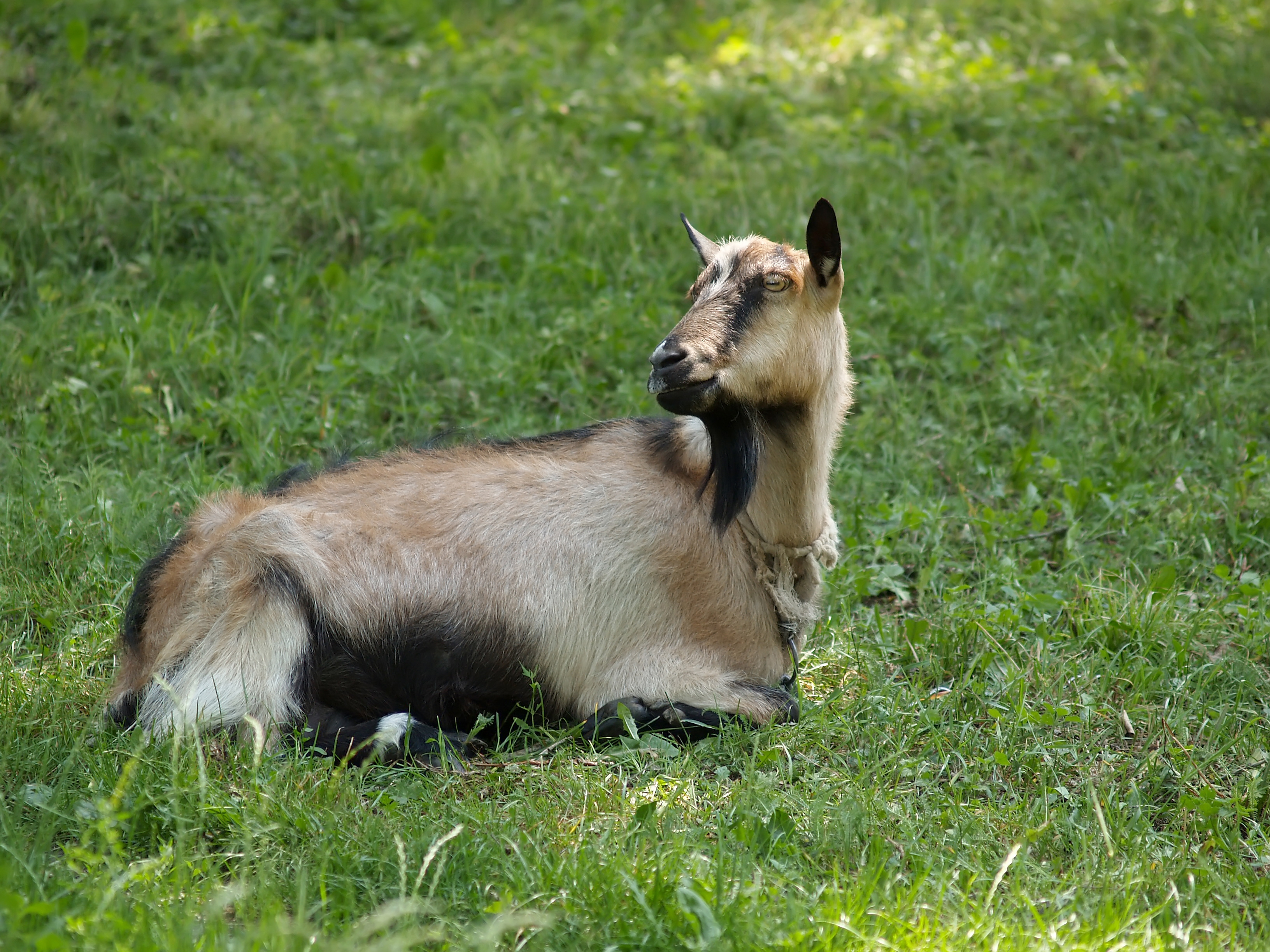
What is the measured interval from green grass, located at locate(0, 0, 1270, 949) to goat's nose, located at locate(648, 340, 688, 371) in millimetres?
1117

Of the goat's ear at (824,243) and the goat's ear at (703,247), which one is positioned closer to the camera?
the goat's ear at (824,243)

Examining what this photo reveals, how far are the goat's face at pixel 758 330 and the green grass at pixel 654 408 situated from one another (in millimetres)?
1011

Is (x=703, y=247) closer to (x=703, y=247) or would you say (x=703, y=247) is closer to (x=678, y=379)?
(x=703, y=247)

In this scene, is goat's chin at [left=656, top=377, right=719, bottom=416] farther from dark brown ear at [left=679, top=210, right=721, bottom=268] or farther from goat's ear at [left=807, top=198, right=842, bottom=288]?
dark brown ear at [left=679, top=210, right=721, bottom=268]

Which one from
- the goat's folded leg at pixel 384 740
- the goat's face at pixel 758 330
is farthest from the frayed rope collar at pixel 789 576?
the goat's folded leg at pixel 384 740

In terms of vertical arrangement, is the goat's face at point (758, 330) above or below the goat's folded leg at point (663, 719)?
above

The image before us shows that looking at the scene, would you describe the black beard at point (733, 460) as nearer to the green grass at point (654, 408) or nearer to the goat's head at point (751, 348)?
the goat's head at point (751, 348)

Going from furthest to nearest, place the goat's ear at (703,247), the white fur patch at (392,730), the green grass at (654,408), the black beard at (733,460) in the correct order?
the goat's ear at (703,247), the black beard at (733,460), the white fur patch at (392,730), the green grass at (654,408)

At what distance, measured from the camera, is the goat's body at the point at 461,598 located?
137 inches

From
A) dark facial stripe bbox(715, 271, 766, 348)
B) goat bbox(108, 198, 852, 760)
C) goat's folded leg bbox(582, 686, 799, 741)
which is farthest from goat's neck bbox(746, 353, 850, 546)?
goat's folded leg bbox(582, 686, 799, 741)

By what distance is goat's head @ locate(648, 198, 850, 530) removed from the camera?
3479 mm

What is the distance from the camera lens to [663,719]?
3.66 meters

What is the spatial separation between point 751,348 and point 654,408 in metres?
1.91

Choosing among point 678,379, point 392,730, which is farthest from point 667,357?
point 392,730
